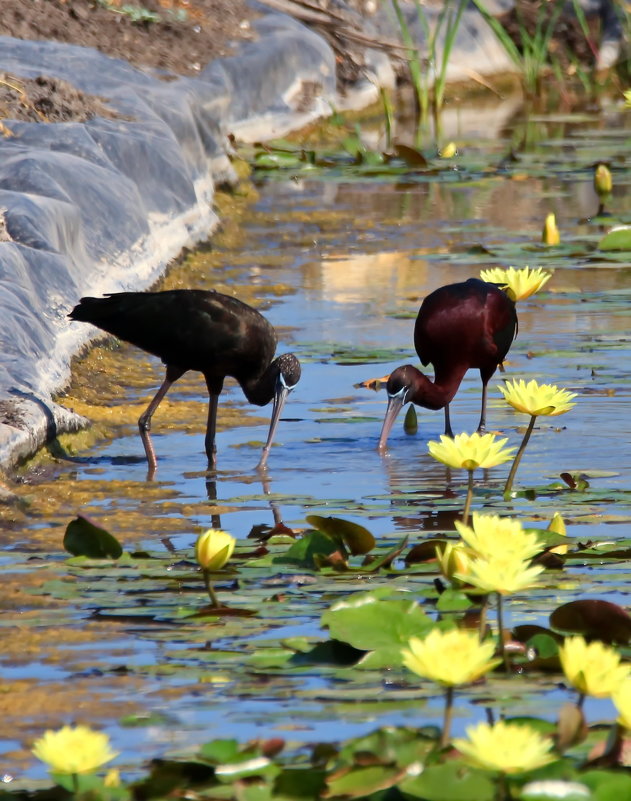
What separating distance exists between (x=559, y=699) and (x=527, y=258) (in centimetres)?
673

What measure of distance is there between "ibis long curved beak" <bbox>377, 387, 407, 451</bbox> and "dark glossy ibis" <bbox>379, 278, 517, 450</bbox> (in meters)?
Result: 0.22

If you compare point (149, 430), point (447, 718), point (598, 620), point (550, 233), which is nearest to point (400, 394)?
point (149, 430)

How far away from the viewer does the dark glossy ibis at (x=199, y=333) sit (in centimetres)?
637

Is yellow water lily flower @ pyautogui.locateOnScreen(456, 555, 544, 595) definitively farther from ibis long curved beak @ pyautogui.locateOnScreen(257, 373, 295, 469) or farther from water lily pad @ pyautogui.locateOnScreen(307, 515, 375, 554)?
ibis long curved beak @ pyautogui.locateOnScreen(257, 373, 295, 469)

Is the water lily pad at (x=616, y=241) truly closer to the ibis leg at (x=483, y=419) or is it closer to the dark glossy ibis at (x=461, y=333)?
the dark glossy ibis at (x=461, y=333)

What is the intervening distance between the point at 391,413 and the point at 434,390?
338mm

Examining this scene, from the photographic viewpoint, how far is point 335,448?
20.0 feet

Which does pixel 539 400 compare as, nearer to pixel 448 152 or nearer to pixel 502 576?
pixel 502 576

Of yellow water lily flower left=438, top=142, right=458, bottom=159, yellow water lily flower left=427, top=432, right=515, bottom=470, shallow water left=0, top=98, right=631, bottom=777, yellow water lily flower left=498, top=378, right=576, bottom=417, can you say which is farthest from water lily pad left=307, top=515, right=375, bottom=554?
yellow water lily flower left=438, top=142, right=458, bottom=159

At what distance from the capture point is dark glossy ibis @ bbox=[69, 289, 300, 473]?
6.37 metres

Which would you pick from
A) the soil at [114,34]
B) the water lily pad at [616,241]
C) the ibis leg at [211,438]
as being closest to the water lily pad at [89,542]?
the ibis leg at [211,438]

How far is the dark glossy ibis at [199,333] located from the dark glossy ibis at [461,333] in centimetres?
60

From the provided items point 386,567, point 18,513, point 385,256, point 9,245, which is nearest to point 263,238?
point 385,256

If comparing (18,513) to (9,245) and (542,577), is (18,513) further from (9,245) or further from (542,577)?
(9,245)
